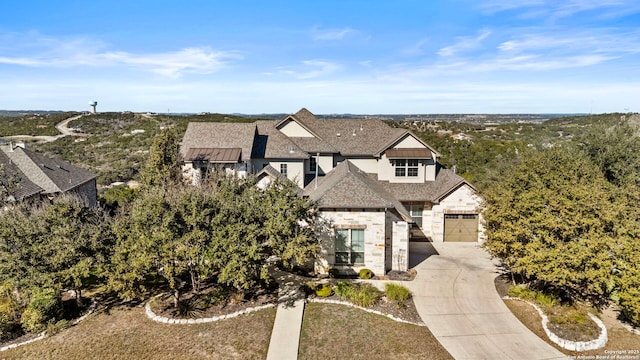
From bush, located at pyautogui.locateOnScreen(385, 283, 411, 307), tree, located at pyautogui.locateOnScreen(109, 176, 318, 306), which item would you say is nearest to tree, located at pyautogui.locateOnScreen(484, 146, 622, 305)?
bush, located at pyautogui.locateOnScreen(385, 283, 411, 307)

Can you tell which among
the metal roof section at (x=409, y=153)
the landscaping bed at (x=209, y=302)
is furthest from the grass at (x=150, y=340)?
the metal roof section at (x=409, y=153)

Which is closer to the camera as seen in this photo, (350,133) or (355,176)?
(355,176)

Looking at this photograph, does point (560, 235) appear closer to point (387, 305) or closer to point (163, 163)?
point (387, 305)

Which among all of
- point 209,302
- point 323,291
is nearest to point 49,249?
point 209,302

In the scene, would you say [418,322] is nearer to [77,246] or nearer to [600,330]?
[600,330]

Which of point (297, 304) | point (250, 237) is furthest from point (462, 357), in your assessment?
point (250, 237)

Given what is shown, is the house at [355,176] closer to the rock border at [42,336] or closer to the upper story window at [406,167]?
the upper story window at [406,167]
